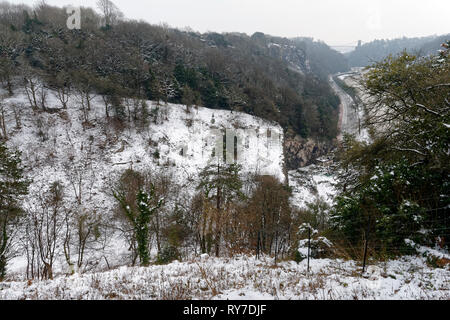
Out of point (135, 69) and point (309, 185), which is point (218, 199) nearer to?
point (309, 185)

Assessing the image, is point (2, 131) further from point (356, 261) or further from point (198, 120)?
point (356, 261)

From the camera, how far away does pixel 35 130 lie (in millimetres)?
26375

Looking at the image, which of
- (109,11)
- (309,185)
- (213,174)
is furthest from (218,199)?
(109,11)

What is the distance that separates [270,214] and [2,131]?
34.0 metres

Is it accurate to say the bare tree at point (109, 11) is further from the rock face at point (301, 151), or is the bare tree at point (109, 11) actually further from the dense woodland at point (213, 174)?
the rock face at point (301, 151)

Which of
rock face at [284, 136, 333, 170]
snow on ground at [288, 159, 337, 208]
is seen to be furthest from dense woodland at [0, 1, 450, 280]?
snow on ground at [288, 159, 337, 208]

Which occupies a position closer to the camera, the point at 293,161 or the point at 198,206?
the point at 198,206

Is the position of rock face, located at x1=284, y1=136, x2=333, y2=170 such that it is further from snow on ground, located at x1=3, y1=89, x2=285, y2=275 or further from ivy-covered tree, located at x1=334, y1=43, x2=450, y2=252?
ivy-covered tree, located at x1=334, y1=43, x2=450, y2=252

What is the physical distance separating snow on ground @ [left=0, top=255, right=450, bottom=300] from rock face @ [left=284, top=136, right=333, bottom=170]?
39.4 m

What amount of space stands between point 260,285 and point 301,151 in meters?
46.5

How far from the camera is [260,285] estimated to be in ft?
14.2

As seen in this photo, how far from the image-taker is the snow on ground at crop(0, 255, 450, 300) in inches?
151

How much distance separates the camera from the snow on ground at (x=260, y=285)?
12.6 ft
